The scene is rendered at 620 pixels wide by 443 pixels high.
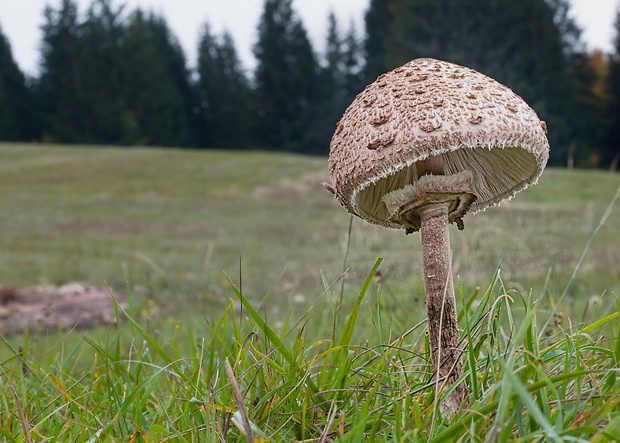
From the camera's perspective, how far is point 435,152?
166cm

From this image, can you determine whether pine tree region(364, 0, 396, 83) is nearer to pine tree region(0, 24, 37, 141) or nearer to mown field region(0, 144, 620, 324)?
mown field region(0, 144, 620, 324)

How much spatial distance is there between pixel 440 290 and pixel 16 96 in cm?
6573

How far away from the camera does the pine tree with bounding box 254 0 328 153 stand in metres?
58.1

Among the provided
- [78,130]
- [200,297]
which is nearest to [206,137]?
[78,130]

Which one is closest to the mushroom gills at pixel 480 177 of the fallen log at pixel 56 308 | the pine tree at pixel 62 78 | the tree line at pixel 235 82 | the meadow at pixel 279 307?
the meadow at pixel 279 307

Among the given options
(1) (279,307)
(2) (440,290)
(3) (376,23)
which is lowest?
(1) (279,307)

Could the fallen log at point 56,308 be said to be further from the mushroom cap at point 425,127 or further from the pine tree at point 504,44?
the pine tree at point 504,44

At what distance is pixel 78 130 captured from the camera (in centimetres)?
5734

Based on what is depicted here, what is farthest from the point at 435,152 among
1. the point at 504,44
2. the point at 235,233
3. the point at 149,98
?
the point at 149,98

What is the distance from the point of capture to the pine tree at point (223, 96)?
6128 centimetres

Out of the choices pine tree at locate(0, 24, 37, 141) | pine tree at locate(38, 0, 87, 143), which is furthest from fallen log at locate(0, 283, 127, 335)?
pine tree at locate(0, 24, 37, 141)

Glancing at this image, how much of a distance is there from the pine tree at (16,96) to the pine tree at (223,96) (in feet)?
55.0

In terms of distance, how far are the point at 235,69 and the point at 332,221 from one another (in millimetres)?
50796

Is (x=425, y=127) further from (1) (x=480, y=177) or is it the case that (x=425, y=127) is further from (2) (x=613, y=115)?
(2) (x=613, y=115)
